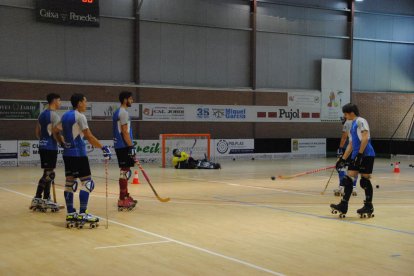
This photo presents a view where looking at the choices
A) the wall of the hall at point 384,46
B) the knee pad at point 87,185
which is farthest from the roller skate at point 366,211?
the wall of the hall at point 384,46

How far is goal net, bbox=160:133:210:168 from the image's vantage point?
24.7m

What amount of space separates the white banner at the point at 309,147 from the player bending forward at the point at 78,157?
22.3 metres

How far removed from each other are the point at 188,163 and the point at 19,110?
7.82 m

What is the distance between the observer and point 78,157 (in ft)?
29.5

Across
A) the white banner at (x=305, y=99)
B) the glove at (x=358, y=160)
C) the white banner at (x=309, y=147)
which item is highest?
the white banner at (x=305, y=99)

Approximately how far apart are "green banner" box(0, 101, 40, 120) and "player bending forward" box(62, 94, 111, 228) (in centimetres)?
1644

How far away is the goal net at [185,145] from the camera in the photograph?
2469 centimetres

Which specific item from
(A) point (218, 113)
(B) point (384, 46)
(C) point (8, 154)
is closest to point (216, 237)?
(C) point (8, 154)

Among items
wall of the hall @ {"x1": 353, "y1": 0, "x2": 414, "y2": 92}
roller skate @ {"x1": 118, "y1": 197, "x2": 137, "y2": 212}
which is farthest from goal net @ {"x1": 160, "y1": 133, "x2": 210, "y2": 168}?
roller skate @ {"x1": 118, "y1": 197, "x2": 137, "y2": 212}

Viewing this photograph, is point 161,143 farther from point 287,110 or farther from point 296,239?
point 296,239

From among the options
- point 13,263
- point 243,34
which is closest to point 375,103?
point 243,34

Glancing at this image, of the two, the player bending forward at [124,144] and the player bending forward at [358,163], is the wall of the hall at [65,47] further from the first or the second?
the player bending forward at [358,163]

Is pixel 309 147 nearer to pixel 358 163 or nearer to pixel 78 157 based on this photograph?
pixel 358 163

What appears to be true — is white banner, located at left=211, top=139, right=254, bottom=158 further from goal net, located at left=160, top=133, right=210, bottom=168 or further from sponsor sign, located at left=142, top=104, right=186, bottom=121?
sponsor sign, located at left=142, top=104, right=186, bottom=121
